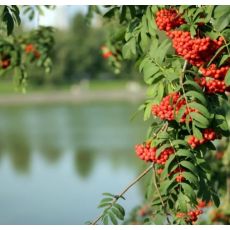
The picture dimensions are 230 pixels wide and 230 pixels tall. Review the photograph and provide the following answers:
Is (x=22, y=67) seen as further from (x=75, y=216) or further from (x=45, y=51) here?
(x=75, y=216)

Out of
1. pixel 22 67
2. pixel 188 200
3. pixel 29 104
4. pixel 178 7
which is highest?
pixel 29 104

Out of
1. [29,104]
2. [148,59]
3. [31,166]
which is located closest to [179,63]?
[148,59]

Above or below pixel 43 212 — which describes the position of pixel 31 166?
above

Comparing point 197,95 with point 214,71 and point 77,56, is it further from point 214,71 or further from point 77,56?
point 77,56

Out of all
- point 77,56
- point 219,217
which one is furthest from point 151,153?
point 77,56

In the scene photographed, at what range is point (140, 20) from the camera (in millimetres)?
2607

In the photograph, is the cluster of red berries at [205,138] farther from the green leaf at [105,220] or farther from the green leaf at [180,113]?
the green leaf at [105,220]

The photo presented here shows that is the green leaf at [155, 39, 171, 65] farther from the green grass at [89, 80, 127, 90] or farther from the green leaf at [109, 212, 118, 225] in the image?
the green grass at [89, 80, 127, 90]

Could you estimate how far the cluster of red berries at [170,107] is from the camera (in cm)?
216

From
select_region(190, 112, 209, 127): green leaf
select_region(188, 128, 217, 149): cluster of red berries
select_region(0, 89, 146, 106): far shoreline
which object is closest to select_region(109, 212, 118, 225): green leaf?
select_region(188, 128, 217, 149): cluster of red berries

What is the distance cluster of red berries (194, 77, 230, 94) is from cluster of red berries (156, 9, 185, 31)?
248 millimetres

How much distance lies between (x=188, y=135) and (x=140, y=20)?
2.08 ft

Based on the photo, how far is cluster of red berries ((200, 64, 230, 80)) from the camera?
2.17 meters

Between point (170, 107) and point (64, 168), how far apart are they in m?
14.7
